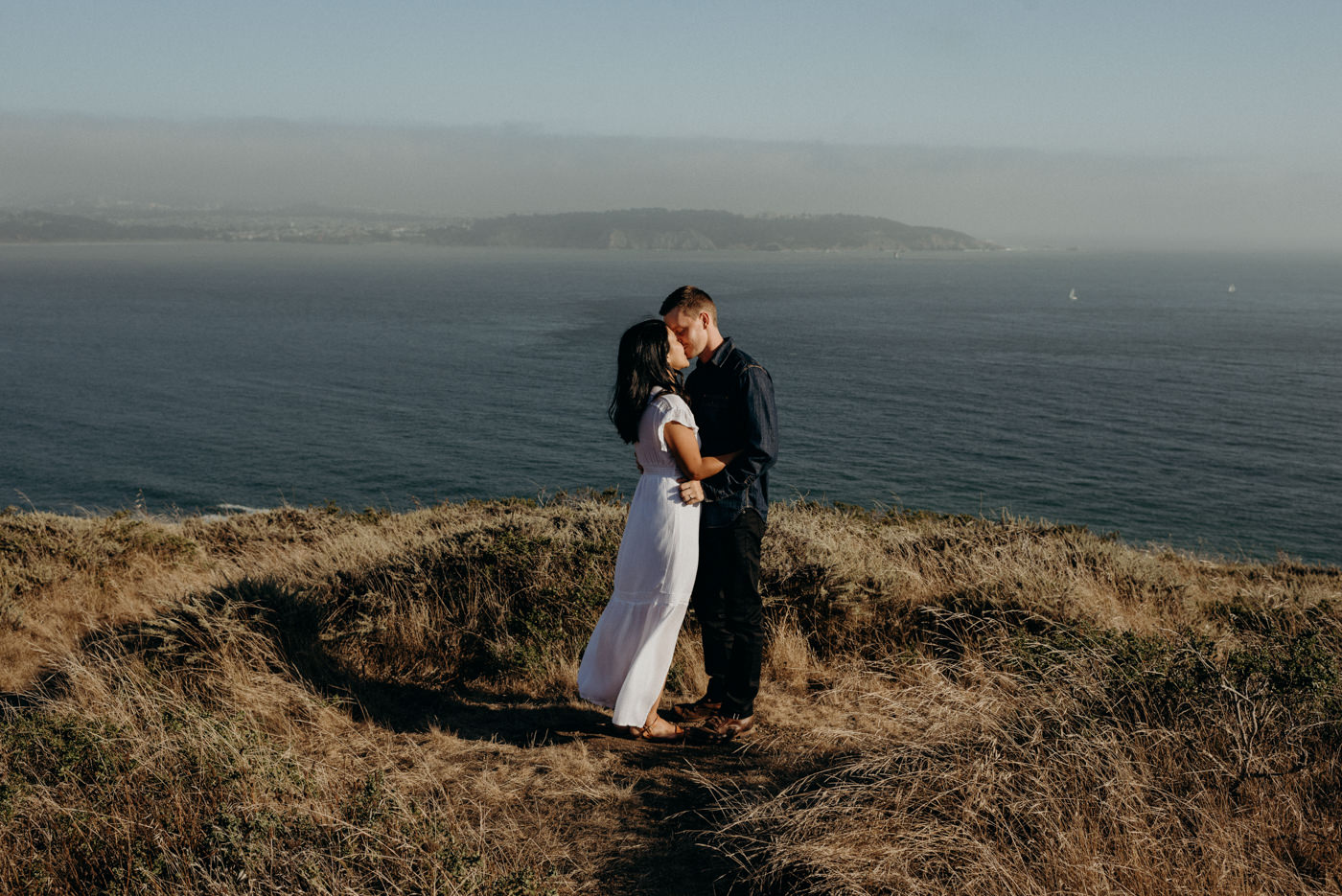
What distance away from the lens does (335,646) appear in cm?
573

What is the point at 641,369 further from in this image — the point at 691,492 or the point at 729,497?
the point at 729,497

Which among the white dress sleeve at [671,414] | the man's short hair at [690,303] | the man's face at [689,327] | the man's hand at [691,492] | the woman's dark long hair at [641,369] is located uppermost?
the man's short hair at [690,303]

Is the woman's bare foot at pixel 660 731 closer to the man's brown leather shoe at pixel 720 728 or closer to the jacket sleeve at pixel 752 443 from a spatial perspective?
the man's brown leather shoe at pixel 720 728

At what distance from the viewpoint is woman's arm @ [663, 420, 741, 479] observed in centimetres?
424

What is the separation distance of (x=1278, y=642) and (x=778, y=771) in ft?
10.3

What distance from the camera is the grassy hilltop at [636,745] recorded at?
3080mm

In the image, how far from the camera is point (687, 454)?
4254mm

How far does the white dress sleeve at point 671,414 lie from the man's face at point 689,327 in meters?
0.32

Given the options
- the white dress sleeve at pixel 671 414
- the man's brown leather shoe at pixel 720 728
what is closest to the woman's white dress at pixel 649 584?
the white dress sleeve at pixel 671 414

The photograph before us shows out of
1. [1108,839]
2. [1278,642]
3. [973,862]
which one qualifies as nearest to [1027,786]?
[1108,839]

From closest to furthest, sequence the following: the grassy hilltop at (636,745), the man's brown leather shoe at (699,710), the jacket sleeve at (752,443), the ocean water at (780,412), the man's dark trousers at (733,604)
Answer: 1. the grassy hilltop at (636,745)
2. the jacket sleeve at (752,443)
3. the man's dark trousers at (733,604)
4. the man's brown leather shoe at (699,710)
5. the ocean water at (780,412)

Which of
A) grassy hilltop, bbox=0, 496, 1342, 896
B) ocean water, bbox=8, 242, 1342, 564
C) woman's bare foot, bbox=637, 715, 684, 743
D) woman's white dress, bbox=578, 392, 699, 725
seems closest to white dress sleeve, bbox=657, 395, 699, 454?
woman's white dress, bbox=578, 392, 699, 725

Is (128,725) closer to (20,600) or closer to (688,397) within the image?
(688,397)

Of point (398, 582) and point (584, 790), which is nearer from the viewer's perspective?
point (584, 790)
